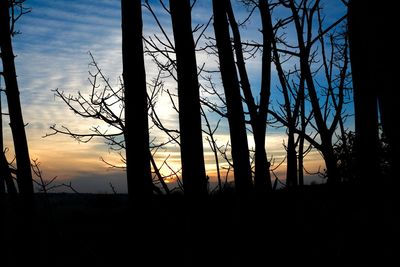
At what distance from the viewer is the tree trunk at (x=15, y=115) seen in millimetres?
7805

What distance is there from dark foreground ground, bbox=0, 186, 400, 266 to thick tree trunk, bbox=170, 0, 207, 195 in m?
0.37

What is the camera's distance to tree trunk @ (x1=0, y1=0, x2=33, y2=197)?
7805 mm

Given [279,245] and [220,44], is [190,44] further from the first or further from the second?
[279,245]

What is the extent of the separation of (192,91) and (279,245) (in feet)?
8.74

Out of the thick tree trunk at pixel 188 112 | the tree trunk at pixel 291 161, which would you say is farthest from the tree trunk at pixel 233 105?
the thick tree trunk at pixel 188 112

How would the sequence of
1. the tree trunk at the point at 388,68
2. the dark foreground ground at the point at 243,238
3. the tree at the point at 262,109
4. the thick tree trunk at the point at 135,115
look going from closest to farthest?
the tree trunk at the point at 388,68 → the dark foreground ground at the point at 243,238 → the thick tree trunk at the point at 135,115 → the tree at the point at 262,109

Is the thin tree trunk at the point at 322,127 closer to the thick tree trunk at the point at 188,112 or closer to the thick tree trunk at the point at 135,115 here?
the thick tree trunk at the point at 188,112

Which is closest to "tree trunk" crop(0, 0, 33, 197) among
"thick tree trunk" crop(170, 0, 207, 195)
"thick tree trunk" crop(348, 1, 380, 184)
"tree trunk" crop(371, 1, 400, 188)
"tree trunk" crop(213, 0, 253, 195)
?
"thick tree trunk" crop(170, 0, 207, 195)

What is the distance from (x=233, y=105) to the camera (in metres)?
7.85

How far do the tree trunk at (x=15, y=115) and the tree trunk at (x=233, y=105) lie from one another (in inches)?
182

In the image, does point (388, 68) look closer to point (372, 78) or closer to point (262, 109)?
point (372, 78)

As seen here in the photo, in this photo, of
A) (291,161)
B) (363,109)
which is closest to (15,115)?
(291,161)

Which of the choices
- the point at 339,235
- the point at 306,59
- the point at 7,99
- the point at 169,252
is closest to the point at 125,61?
the point at 169,252

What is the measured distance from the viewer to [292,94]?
30.7ft
